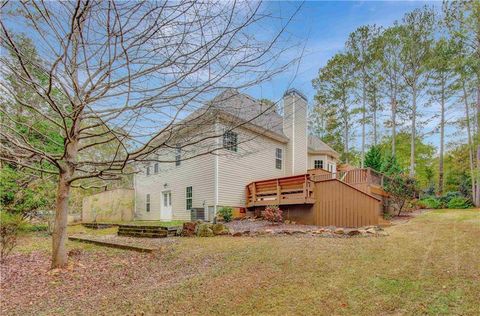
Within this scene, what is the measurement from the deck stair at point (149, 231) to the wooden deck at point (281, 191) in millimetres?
4750

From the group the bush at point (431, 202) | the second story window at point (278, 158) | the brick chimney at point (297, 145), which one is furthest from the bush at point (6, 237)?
the bush at point (431, 202)

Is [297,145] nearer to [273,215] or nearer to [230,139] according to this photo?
[273,215]

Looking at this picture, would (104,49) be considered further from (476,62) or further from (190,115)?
(476,62)

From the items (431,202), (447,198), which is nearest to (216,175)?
(431,202)

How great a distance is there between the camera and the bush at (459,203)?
17.9 meters

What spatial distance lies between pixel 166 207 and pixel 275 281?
13.6 m

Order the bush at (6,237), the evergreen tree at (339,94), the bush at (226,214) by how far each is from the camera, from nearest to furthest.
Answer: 1. the bush at (6,237)
2. the bush at (226,214)
3. the evergreen tree at (339,94)

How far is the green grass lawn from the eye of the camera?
368 cm

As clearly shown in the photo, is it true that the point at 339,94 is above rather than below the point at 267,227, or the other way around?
above

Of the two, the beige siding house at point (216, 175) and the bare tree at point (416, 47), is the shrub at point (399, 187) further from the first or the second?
the bare tree at point (416, 47)

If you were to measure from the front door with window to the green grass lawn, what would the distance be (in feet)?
32.2

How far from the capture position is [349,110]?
25766 millimetres

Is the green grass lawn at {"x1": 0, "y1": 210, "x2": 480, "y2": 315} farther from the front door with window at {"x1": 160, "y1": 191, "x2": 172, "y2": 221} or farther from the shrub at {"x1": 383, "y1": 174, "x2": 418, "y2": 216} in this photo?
the front door with window at {"x1": 160, "y1": 191, "x2": 172, "y2": 221}

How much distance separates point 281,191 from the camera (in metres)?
13.0
